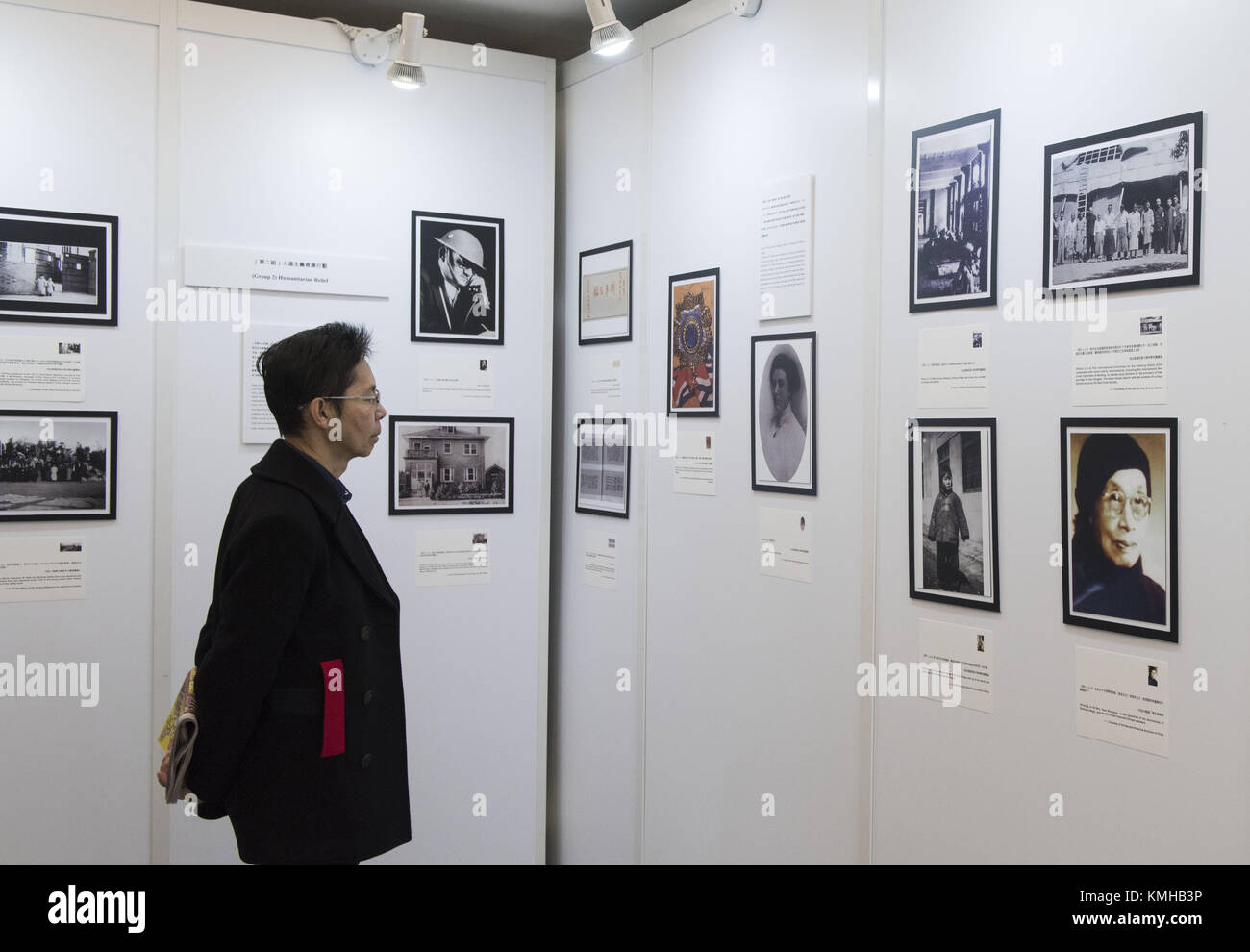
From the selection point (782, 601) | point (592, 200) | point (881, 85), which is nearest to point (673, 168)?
point (592, 200)

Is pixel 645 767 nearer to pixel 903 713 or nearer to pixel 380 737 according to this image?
pixel 903 713

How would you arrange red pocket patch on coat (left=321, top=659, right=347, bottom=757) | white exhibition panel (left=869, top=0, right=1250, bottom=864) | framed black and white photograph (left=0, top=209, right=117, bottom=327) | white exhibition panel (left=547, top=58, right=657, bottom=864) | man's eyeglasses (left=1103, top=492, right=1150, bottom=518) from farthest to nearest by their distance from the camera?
white exhibition panel (left=547, top=58, right=657, bottom=864) < framed black and white photograph (left=0, top=209, right=117, bottom=327) < red pocket patch on coat (left=321, top=659, right=347, bottom=757) < man's eyeglasses (left=1103, top=492, right=1150, bottom=518) < white exhibition panel (left=869, top=0, right=1250, bottom=864)

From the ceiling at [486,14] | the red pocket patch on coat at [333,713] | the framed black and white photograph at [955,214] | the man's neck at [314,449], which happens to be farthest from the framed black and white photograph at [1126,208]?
the ceiling at [486,14]

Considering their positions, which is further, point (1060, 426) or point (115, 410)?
point (115, 410)

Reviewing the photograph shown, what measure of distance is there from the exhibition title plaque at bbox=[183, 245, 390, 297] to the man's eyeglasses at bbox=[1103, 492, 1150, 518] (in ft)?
7.98

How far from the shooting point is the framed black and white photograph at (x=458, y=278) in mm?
3555

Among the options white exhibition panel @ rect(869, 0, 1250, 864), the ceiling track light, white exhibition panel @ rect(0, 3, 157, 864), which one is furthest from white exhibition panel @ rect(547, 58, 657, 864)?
white exhibition panel @ rect(0, 3, 157, 864)

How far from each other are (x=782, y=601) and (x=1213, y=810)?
3.95 ft

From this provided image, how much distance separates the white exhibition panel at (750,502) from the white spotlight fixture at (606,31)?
29 centimetres

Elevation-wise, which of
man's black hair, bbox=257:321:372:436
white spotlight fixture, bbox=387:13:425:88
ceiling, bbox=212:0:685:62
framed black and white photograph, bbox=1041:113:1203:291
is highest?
ceiling, bbox=212:0:685:62

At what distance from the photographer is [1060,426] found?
2145mm

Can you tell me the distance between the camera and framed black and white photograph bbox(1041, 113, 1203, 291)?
1.93 m

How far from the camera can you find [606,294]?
11.8ft

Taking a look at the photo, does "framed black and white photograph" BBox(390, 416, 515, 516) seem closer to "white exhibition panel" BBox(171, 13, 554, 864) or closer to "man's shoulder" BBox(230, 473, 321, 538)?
"white exhibition panel" BBox(171, 13, 554, 864)
